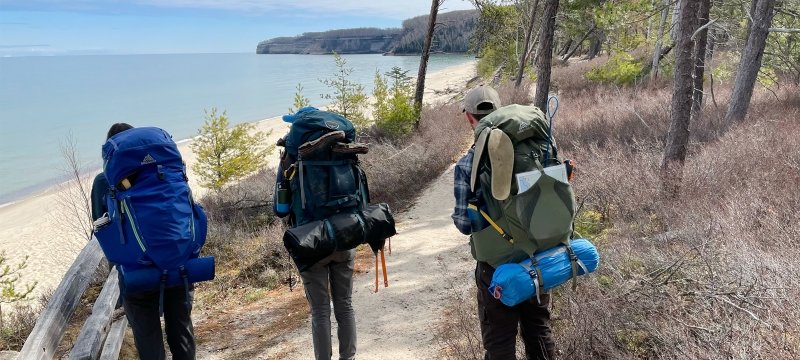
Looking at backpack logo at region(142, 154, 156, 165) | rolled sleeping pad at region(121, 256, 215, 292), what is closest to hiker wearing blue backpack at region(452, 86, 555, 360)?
rolled sleeping pad at region(121, 256, 215, 292)

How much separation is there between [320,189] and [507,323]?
54.7 inches

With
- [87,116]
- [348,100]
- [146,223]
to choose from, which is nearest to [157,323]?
[146,223]

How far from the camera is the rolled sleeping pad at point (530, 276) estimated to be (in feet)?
8.13

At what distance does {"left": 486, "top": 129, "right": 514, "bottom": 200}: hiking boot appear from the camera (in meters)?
2.49

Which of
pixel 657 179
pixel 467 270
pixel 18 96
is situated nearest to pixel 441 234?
pixel 467 270

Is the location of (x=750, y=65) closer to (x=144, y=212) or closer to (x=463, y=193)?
(x=463, y=193)

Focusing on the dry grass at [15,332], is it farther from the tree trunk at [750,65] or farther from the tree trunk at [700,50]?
the tree trunk at [750,65]

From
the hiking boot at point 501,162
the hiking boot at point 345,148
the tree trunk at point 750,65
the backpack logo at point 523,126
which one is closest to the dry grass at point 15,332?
the hiking boot at point 345,148

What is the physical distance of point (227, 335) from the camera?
5.49m

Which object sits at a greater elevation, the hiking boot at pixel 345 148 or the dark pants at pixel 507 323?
the hiking boot at pixel 345 148

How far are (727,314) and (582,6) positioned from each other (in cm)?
2221

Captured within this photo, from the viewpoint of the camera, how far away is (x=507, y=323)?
2.77 meters

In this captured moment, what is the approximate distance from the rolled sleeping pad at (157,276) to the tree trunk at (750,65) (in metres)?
9.32

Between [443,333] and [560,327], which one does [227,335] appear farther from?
[560,327]
